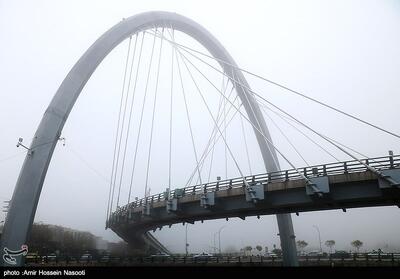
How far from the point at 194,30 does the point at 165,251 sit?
49849 mm

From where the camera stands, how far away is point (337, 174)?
21.3 meters

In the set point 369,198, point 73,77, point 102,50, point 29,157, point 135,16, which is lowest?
point 369,198

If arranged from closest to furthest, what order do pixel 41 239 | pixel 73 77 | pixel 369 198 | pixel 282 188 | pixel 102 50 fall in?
pixel 369 198
pixel 282 188
pixel 73 77
pixel 102 50
pixel 41 239

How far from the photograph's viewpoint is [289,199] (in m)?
23.7

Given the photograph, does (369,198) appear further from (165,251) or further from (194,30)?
(165,251)

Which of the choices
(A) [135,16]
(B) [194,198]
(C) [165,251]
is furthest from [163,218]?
(C) [165,251]

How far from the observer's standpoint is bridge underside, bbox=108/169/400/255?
20375 mm

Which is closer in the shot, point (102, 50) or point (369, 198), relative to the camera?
point (369, 198)

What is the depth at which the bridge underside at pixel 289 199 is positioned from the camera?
20.4 meters

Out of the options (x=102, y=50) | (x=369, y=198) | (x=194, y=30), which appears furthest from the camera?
(x=194, y=30)
